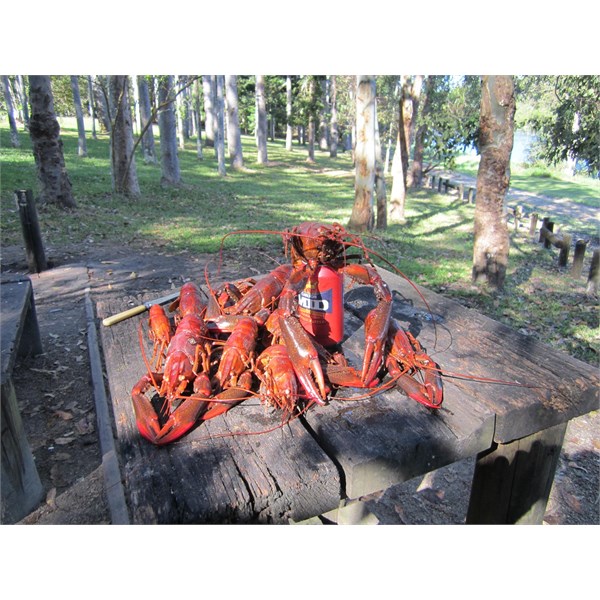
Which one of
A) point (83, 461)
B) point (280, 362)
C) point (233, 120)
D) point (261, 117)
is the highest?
point (261, 117)

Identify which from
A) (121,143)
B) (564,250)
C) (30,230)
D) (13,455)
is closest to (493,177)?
(564,250)

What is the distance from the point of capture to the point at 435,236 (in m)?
12.2

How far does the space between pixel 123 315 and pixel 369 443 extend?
2.00 m

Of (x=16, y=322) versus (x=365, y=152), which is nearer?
(x=16, y=322)

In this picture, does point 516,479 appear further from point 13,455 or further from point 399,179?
point 399,179

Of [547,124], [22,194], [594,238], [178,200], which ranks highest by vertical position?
[547,124]

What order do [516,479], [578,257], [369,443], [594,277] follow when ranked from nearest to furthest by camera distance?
[369,443] < [516,479] < [594,277] < [578,257]

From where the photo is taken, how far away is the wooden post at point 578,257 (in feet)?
29.4

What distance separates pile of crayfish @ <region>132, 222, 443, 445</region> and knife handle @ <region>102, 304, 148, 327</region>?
0.59 m

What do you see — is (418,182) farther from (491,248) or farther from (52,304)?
(52,304)

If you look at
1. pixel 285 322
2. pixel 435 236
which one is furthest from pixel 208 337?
pixel 435 236

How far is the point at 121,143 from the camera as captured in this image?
43.9ft

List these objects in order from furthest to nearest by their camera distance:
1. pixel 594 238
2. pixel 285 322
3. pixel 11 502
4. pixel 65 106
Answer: pixel 65 106 < pixel 594 238 < pixel 11 502 < pixel 285 322

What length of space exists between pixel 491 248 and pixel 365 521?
5.24 m
